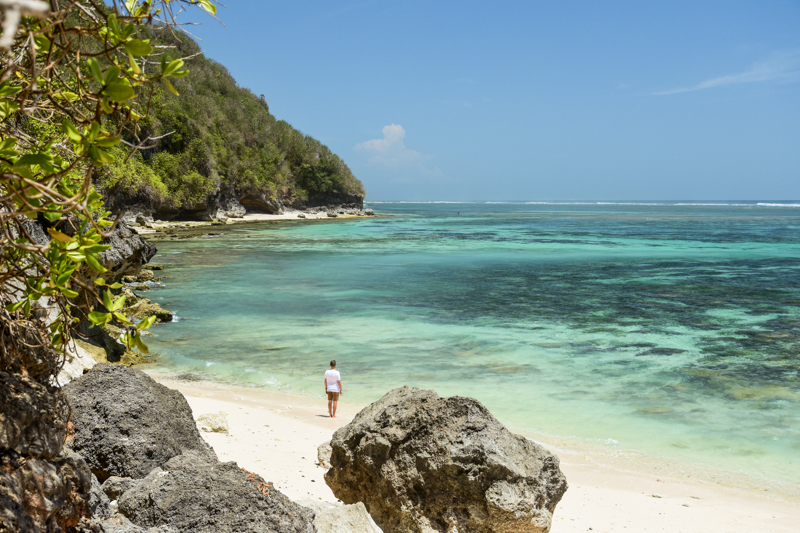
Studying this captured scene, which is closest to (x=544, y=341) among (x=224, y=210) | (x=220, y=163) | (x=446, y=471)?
(x=446, y=471)

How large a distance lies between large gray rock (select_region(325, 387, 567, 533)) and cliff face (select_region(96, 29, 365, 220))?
121 ft

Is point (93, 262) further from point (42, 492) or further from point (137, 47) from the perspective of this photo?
point (42, 492)

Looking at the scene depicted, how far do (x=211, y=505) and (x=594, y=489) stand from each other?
17.0 ft

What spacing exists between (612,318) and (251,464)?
1314 cm

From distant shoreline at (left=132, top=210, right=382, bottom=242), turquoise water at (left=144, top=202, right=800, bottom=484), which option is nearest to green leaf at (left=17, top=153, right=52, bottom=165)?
turquoise water at (left=144, top=202, right=800, bottom=484)

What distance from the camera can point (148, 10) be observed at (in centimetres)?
213

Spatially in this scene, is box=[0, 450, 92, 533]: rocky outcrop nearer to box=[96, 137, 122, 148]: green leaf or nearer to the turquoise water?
box=[96, 137, 122, 148]: green leaf

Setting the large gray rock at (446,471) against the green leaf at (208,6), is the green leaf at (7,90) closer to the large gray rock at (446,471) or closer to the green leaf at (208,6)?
the green leaf at (208,6)

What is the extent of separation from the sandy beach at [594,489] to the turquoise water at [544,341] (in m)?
1.02

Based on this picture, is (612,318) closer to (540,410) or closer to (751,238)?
(540,410)

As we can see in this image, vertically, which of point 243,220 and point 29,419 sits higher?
point 243,220

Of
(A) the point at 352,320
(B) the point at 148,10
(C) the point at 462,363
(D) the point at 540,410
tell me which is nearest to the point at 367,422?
(B) the point at 148,10

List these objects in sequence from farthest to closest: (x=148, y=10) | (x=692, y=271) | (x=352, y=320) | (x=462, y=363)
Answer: (x=692, y=271) < (x=352, y=320) < (x=462, y=363) < (x=148, y=10)

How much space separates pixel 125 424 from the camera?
4090 millimetres
